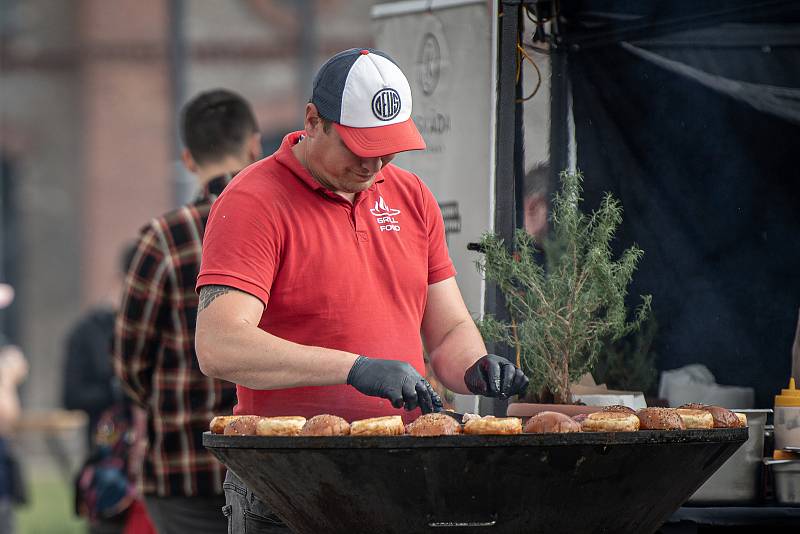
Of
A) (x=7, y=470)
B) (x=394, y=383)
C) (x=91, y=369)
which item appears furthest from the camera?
(x=7, y=470)

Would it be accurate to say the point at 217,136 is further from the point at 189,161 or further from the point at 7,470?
the point at 7,470

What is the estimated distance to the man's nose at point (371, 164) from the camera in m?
3.31

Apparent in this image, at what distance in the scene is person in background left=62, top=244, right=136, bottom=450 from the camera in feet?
23.0

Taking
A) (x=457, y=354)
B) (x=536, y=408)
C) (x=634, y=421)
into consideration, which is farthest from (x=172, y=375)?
(x=634, y=421)

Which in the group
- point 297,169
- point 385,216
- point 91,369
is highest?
point 297,169

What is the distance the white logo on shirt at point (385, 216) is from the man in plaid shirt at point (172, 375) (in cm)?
134

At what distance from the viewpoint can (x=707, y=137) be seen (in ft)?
15.4

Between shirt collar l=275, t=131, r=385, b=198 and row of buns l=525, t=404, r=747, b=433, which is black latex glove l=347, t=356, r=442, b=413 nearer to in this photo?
row of buns l=525, t=404, r=747, b=433

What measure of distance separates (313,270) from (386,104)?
0.42 m

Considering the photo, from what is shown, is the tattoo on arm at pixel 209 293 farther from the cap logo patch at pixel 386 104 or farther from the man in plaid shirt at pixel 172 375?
the man in plaid shirt at pixel 172 375

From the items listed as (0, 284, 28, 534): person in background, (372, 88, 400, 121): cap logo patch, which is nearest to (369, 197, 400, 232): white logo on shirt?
(372, 88, 400, 121): cap logo patch

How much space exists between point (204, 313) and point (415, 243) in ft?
1.90

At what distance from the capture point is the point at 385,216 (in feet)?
11.3

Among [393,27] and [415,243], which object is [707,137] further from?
[415,243]
